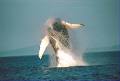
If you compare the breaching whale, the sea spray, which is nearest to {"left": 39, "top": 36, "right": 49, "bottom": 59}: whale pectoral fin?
the breaching whale

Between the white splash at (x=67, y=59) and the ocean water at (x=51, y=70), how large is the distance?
12cm

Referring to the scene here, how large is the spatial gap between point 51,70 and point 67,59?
9.4 inches

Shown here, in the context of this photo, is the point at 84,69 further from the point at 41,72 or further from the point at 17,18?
the point at 17,18

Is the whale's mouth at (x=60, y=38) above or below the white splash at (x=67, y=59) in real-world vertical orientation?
above

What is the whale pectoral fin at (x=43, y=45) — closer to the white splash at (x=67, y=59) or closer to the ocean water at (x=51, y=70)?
the ocean water at (x=51, y=70)

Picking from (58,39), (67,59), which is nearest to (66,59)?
(67,59)

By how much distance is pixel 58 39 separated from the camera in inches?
131

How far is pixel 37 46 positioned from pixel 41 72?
0.66 feet

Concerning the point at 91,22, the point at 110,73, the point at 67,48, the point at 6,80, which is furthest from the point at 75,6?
the point at 6,80

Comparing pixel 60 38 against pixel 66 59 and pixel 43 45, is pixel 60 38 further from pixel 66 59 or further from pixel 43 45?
pixel 43 45

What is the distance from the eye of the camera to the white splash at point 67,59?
3217 mm

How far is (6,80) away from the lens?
3.00 meters

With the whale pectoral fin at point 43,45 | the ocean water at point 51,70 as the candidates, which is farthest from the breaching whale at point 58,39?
the ocean water at point 51,70

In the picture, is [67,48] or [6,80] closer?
[6,80]
